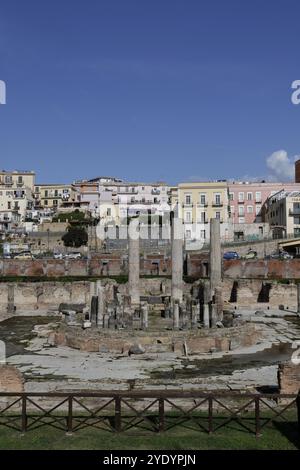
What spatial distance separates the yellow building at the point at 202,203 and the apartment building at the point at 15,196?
30.2 metres

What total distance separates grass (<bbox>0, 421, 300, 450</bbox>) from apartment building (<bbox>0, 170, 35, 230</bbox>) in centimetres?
7675

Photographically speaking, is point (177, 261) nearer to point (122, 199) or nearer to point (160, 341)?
point (160, 341)

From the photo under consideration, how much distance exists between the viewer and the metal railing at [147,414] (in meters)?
12.4

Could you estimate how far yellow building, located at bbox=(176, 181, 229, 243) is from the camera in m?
70.4

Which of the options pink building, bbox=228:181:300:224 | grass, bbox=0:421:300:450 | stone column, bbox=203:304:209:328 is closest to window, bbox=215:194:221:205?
pink building, bbox=228:181:300:224

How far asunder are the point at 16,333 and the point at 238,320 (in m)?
12.3

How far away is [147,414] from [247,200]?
213 ft

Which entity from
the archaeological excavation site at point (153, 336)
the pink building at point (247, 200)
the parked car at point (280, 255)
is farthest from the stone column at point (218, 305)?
the pink building at point (247, 200)

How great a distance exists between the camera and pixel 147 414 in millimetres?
14344

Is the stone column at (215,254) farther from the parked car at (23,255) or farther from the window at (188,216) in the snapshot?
the window at (188,216)

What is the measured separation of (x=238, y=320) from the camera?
28.8 meters

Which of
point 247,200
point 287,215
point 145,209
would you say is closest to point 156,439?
point 287,215

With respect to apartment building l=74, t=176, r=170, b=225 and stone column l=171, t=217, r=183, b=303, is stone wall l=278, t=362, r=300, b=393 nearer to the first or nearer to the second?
stone column l=171, t=217, r=183, b=303
